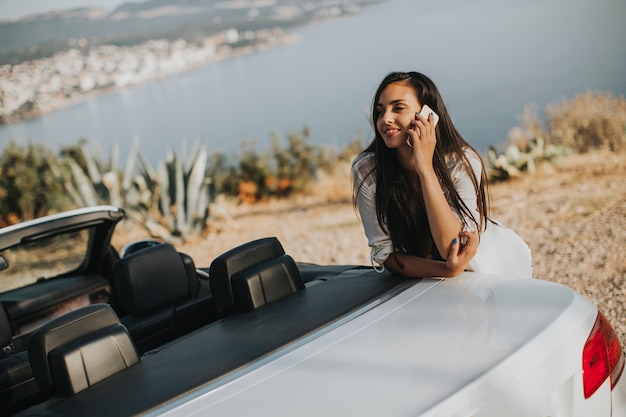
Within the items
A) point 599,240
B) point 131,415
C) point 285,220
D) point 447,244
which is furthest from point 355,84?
point 131,415

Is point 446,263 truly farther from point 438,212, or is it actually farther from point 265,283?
point 265,283

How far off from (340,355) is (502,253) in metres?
1.08

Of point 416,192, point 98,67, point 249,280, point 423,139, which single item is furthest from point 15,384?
point 98,67

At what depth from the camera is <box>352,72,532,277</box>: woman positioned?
8.68ft

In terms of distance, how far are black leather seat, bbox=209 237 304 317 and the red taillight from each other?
1.09 meters

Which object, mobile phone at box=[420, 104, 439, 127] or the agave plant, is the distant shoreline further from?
mobile phone at box=[420, 104, 439, 127]

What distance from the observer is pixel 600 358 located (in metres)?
1.96

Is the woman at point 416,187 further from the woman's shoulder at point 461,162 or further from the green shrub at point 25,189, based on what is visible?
the green shrub at point 25,189

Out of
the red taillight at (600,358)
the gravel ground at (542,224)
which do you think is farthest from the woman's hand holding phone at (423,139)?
the gravel ground at (542,224)

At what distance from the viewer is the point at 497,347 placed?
181cm

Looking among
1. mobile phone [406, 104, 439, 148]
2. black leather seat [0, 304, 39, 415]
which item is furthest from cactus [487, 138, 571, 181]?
black leather seat [0, 304, 39, 415]

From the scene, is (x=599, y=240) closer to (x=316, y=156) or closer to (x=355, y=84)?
(x=316, y=156)

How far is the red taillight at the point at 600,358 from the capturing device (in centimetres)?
191

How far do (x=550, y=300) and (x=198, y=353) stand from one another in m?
1.09
